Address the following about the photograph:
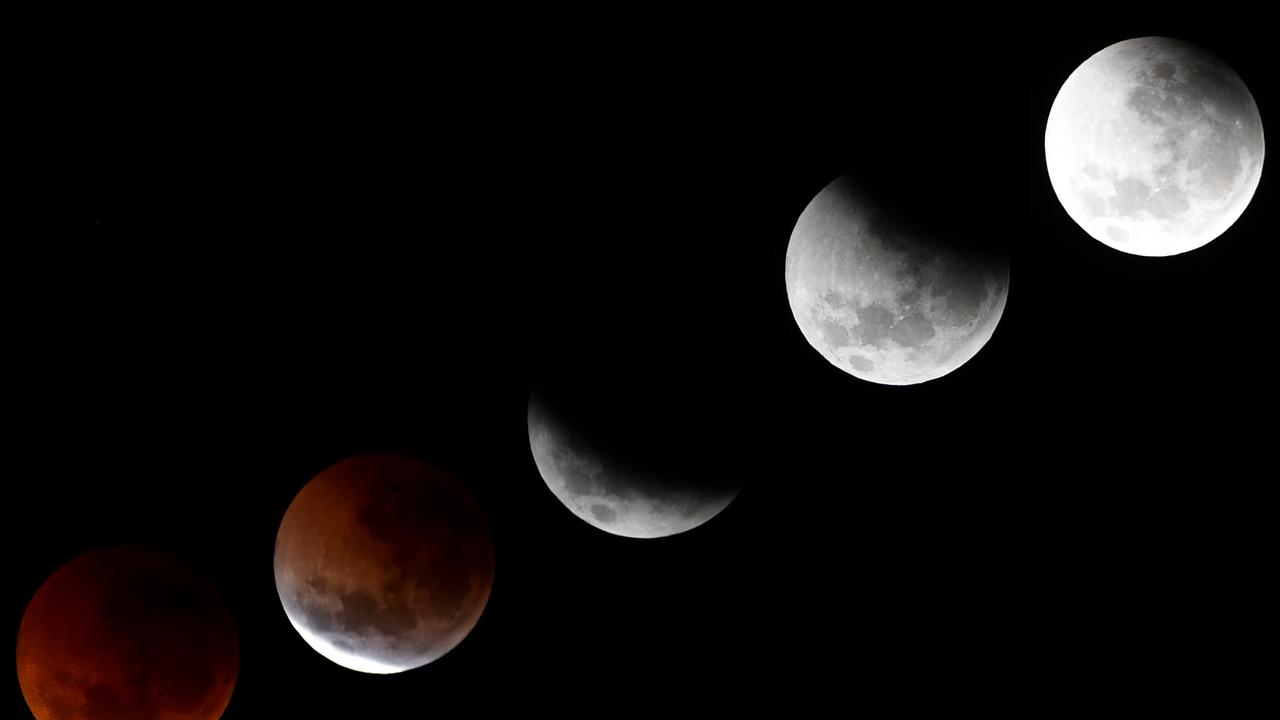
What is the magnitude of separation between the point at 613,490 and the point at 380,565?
5.12 feet

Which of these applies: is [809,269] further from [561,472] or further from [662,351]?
[561,472]

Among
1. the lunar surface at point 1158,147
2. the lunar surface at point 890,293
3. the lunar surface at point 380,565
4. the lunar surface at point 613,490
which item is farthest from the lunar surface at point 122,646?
the lunar surface at point 1158,147

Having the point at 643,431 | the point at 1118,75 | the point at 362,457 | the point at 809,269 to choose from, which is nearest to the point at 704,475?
the point at 643,431

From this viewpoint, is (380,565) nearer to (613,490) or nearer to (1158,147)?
(613,490)

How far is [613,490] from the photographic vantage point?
745 centimetres

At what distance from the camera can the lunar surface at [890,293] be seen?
698cm

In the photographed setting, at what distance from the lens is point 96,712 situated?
22.2 feet

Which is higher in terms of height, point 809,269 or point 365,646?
point 809,269

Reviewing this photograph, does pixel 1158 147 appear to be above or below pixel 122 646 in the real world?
above

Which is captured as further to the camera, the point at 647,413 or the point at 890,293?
the point at 647,413

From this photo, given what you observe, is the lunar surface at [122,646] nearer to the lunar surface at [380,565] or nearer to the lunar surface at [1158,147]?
the lunar surface at [380,565]

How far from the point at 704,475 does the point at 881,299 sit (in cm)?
162

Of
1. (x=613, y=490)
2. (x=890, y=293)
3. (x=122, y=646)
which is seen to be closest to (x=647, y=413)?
(x=613, y=490)

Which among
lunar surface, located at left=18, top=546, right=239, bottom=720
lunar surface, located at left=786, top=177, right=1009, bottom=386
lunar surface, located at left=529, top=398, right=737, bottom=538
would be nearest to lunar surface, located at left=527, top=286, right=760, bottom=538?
lunar surface, located at left=529, top=398, right=737, bottom=538
